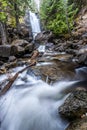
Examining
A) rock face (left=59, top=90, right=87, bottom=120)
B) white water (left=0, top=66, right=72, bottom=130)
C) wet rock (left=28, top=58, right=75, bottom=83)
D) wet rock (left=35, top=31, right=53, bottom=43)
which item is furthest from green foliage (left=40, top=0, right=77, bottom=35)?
rock face (left=59, top=90, right=87, bottom=120)

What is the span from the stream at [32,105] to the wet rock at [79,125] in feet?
0.75

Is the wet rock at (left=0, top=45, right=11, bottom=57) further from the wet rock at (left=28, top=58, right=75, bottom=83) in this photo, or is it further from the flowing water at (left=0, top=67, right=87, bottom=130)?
the flowing water at (left=0, top=67, right=87, bottom=130)

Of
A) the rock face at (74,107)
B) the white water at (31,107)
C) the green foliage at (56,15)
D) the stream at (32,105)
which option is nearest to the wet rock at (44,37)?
the green foliage at (56,15)

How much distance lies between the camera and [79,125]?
4.56 metres

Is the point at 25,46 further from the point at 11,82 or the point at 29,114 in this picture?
the point at 29,114

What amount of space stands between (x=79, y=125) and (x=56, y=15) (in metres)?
22.1

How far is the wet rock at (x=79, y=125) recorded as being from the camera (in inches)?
175

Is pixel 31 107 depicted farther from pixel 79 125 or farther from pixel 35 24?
pixel 35 24

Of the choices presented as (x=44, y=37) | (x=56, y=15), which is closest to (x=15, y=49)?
(x=44, y=37)

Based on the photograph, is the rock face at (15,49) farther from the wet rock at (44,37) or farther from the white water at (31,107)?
the wet rock at (44,37)

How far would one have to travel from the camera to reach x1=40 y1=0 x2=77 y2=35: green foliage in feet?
72.3

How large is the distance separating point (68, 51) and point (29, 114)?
31.8 ft

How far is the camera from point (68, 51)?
14664 millimetres

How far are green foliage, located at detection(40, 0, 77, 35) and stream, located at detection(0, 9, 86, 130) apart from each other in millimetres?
15088
